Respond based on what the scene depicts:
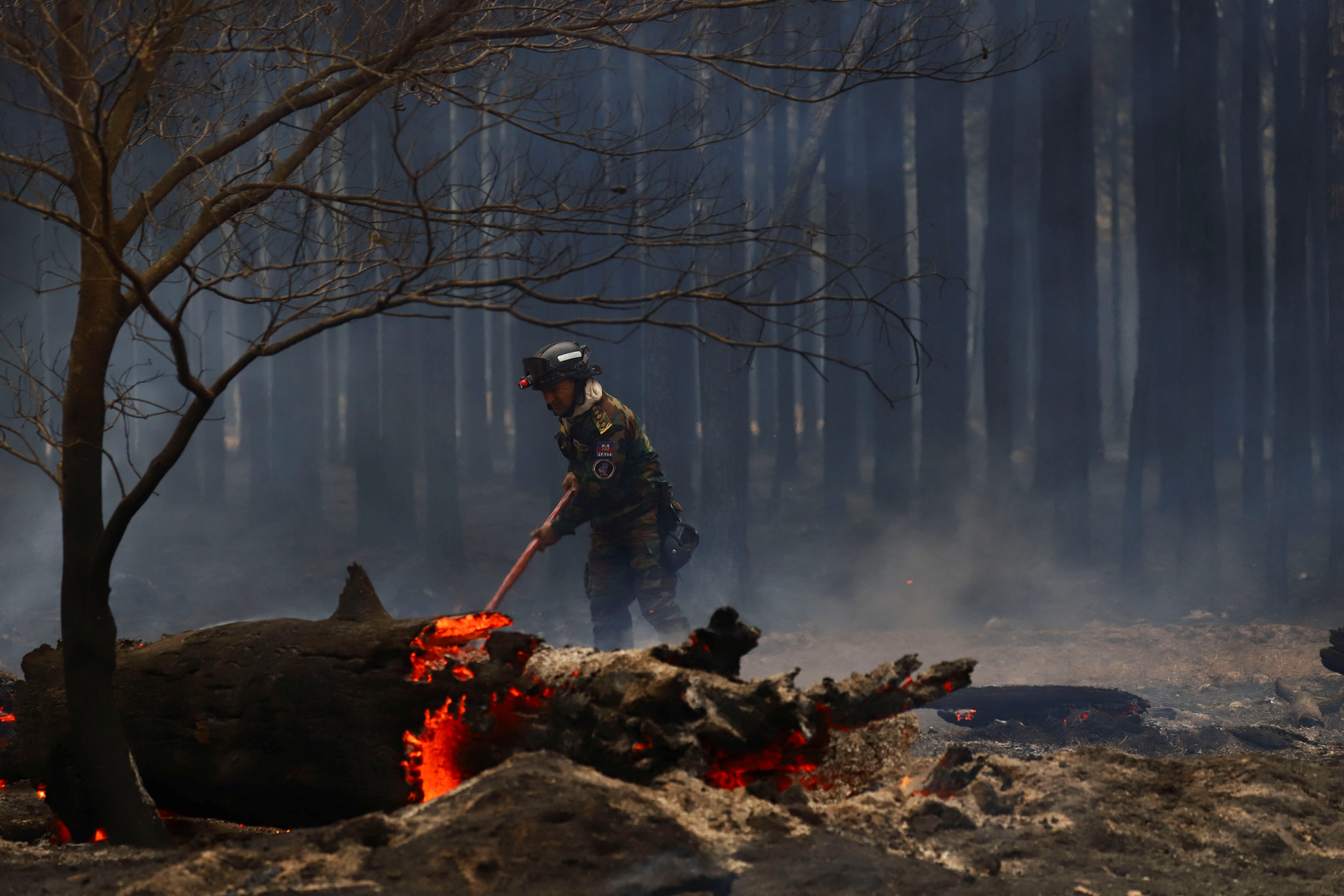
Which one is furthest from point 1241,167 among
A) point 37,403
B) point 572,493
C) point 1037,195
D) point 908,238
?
point 37,403

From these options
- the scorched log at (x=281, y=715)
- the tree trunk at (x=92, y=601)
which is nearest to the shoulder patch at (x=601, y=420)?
the scorched log at (x=281, y=715)

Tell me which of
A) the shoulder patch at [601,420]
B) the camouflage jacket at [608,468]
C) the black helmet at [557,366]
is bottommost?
the camouflage jacket at [608,468]

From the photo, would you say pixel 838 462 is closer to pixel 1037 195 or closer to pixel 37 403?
pixel 1037 195

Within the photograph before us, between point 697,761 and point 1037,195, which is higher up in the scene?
point 1037,195

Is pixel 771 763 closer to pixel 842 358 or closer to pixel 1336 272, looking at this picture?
pixel 842 358

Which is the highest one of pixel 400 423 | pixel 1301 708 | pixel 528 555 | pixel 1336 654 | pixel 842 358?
pixel 842 358

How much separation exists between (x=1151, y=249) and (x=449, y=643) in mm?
12409

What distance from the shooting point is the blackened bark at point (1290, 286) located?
39.5 ft

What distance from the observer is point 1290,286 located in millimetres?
12070

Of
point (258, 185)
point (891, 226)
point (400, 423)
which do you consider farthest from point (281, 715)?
point (891, 226)

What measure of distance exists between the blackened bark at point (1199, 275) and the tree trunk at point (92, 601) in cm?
1213

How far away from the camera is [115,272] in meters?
3.19

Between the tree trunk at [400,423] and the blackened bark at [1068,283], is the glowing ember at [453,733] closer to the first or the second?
the tree trunk at [400,423]

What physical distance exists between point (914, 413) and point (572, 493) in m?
17.8
